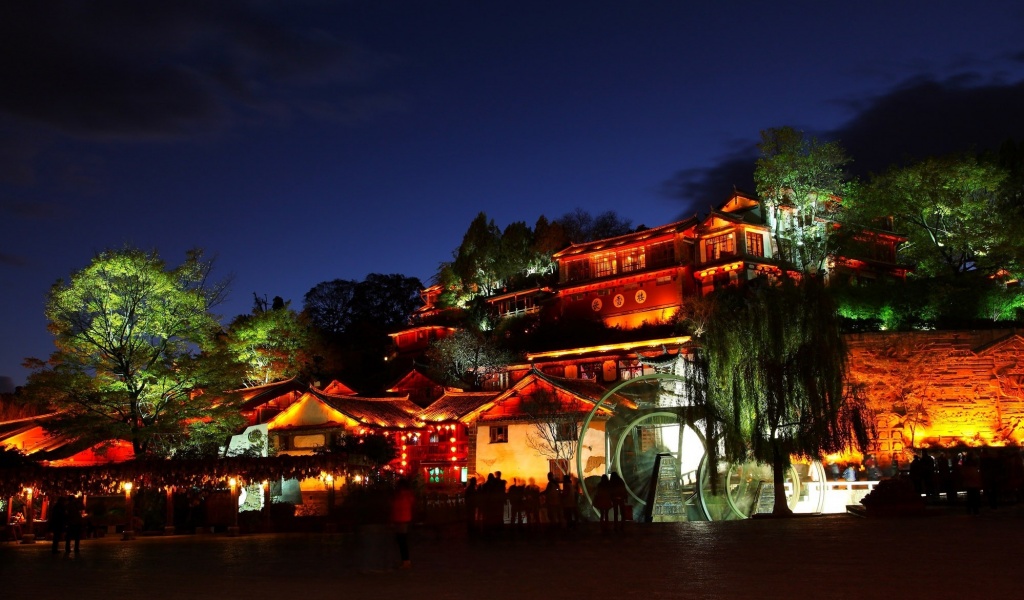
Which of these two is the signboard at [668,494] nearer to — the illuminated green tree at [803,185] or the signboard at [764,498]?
the signboard at [764,498]

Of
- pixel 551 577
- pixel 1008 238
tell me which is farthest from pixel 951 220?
pixel 551 577

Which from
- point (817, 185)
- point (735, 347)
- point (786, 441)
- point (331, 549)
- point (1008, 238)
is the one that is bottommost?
point (331, 549)

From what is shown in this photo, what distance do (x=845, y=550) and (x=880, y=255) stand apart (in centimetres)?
4718

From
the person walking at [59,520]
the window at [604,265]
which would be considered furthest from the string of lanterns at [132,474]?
the window at [604,265]

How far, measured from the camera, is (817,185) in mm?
49438

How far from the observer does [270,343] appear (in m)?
62.0

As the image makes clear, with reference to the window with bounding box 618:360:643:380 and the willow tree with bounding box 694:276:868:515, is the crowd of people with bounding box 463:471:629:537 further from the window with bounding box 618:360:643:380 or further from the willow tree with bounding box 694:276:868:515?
the window with bounding box 618:360:643:380

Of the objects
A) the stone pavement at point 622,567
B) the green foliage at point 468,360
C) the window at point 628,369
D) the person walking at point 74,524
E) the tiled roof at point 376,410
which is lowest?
the stone pavement at point 622,567

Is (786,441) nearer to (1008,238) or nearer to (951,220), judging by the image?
(1008,238)

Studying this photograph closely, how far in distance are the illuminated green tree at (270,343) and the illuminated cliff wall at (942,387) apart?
121ft

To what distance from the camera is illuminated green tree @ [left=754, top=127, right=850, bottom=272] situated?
49.0 meters

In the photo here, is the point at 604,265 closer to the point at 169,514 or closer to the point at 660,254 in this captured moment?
the point at 660,254

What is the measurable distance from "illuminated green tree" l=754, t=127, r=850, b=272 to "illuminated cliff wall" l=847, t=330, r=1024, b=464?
31.5ft

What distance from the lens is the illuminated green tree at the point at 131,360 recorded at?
31688mm
